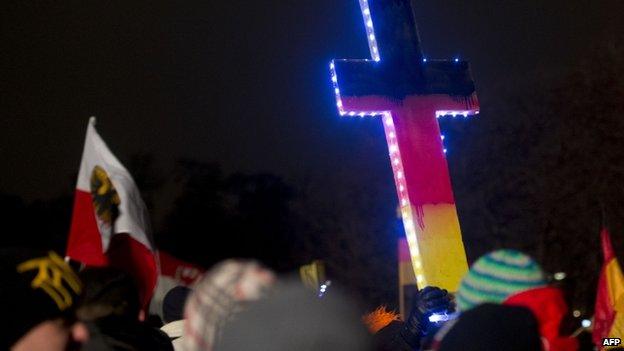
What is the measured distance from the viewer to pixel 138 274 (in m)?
7.32

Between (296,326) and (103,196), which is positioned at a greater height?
(103,196)

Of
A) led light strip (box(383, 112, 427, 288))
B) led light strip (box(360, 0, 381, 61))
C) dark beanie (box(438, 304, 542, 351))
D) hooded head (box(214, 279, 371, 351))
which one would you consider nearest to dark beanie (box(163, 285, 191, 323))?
led light strip (box(383, 112, 427, 288))

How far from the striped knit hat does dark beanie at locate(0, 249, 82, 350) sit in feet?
4.47

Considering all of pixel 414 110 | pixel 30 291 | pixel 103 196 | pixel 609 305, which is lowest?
pixel 609 305

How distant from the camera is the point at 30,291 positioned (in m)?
2.17

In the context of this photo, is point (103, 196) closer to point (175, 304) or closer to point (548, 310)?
point (175, 304)

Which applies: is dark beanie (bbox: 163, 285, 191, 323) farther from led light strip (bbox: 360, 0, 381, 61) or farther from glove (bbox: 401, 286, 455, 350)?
led light strip (bbox: 360, 0, 381, 61)

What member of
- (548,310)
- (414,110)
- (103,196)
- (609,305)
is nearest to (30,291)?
(548,310)

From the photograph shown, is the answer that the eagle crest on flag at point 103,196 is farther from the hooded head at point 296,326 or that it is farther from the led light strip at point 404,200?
the hooded head at point 296,326

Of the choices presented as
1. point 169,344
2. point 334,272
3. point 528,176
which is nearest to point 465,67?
point 169,344

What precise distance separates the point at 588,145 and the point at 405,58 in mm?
13725

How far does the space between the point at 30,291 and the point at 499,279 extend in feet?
5.12

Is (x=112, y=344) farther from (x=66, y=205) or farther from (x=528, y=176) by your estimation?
(x=66, y=205)

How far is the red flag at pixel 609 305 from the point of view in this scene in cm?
767
